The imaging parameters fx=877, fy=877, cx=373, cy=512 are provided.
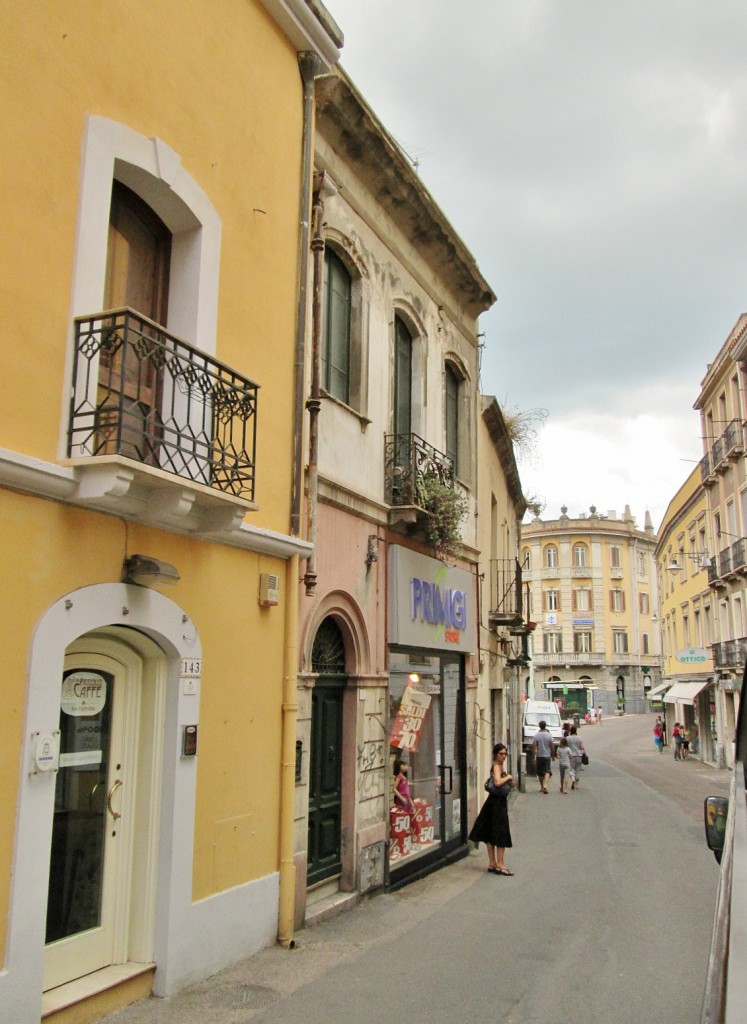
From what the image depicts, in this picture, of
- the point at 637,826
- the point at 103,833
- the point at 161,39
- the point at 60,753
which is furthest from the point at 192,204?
the point at 637,826

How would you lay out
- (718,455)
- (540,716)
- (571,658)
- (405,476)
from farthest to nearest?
(571,658) → (540,716) → (718,455) → (405,476)

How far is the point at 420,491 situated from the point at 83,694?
19.5ft

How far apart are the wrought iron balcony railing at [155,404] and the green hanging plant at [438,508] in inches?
160

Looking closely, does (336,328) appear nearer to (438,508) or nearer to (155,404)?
(438,508)

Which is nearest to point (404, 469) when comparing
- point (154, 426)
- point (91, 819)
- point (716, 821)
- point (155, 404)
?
point (155, 404)

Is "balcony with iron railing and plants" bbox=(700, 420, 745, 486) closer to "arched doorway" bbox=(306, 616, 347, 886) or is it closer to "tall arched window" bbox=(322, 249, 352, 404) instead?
"tall arched window" bbox=(322, 249, 352, 404)

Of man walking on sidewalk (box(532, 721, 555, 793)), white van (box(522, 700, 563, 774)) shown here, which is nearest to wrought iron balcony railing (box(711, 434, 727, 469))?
white van (box(522, 700, 563, 774))

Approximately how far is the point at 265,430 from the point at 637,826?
12129mm

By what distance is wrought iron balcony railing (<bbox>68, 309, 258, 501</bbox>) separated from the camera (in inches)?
222

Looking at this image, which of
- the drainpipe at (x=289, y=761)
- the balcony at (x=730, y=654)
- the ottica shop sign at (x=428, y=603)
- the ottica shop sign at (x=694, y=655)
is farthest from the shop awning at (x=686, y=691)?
the drainpipe at (x=289, y=761)

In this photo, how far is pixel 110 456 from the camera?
5.38 meters

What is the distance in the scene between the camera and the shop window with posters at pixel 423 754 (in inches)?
426

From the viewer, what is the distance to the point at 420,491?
11.2 meters

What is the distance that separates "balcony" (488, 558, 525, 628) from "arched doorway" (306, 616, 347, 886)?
8.52 metres
